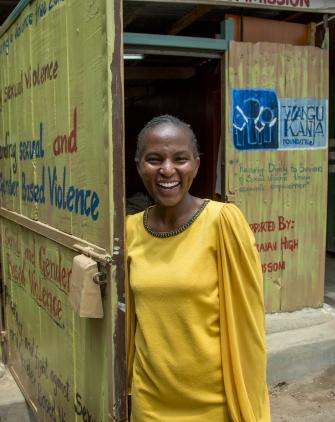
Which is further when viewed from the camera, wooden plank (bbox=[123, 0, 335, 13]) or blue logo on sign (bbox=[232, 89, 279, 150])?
blue logo on sign (bbox=[232, 89, 279, 150])

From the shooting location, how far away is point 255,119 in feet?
14.4

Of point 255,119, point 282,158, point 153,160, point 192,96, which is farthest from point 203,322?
→ point 192,96

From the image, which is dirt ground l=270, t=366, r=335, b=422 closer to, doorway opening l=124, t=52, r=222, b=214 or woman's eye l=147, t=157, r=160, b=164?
doorway opening l=124, t=52, r=222, b=214

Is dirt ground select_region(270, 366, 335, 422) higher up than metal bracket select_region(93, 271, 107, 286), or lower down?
lower down

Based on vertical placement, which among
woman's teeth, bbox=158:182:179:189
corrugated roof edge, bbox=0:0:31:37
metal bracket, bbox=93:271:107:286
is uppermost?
corrugated roof edge, bbox=0:0:31:37

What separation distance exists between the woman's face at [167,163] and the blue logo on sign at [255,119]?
2627 millimetres

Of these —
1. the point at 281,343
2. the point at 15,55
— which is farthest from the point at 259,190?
the point at 15,55

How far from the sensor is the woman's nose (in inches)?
68.9

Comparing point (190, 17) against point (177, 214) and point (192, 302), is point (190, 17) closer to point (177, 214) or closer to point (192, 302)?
point (177, 214)

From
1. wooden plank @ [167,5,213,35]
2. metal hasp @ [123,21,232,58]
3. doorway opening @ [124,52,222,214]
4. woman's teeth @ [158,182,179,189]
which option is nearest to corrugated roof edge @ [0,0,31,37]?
metal hasp @ [123,21,232,58]

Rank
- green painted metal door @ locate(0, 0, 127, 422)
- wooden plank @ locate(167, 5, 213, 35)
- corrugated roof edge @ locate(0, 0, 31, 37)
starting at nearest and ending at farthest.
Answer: green painted metal door @ locate(0, 0, 127, 422) → corrugated roof edge @ locate(0, 0, 31, 37) → wooden plank @ locate(167, 5, 213, 35)

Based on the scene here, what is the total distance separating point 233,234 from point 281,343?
2846 millimetres

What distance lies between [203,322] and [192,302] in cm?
9

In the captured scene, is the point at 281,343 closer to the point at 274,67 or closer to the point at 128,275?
the point at 274,67
